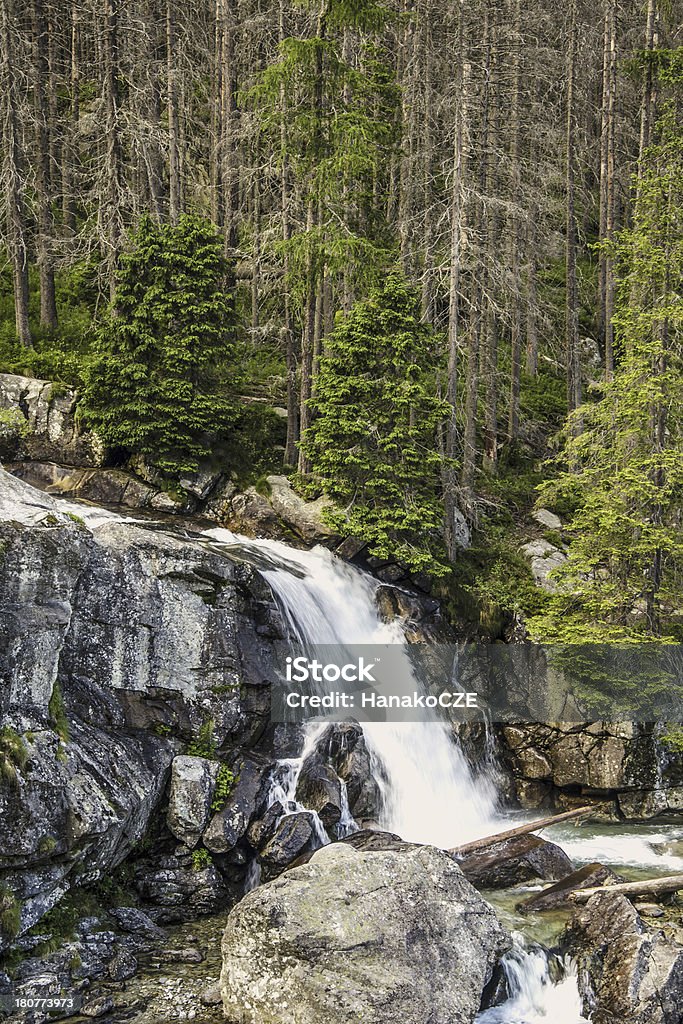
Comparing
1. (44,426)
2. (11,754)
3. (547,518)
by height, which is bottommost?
(11,754)

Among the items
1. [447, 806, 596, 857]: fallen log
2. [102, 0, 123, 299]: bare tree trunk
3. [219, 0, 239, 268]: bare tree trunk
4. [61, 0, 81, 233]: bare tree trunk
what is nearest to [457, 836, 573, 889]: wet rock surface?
[447, 806, 596, 857]: fallen log

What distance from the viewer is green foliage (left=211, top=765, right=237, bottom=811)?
13472 mm

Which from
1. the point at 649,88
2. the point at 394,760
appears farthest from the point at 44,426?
the point at 649,88

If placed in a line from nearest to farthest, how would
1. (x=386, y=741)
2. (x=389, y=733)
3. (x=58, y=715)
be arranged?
(x=58, y=715)
(x=386, y=741)
(x=389, y=733)

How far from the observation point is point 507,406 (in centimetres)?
2877

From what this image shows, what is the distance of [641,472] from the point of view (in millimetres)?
17594

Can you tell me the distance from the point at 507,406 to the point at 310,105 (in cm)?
1082

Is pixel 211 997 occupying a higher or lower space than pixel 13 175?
lower

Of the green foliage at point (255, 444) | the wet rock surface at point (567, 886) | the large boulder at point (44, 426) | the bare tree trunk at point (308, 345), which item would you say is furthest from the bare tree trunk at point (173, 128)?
the wet rock surface at point (567, 886)

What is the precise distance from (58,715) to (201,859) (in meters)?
2.91

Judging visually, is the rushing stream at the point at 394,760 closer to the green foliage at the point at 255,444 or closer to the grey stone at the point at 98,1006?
the green foliage at the point at 255,444

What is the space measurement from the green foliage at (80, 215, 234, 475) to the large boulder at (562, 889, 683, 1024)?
12265 mm

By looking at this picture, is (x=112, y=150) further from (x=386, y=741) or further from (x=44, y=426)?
(x=386, y=741)

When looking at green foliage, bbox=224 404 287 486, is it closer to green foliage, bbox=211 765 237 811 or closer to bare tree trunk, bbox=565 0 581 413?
bare tree trunk, bbox=565 0 581 413
